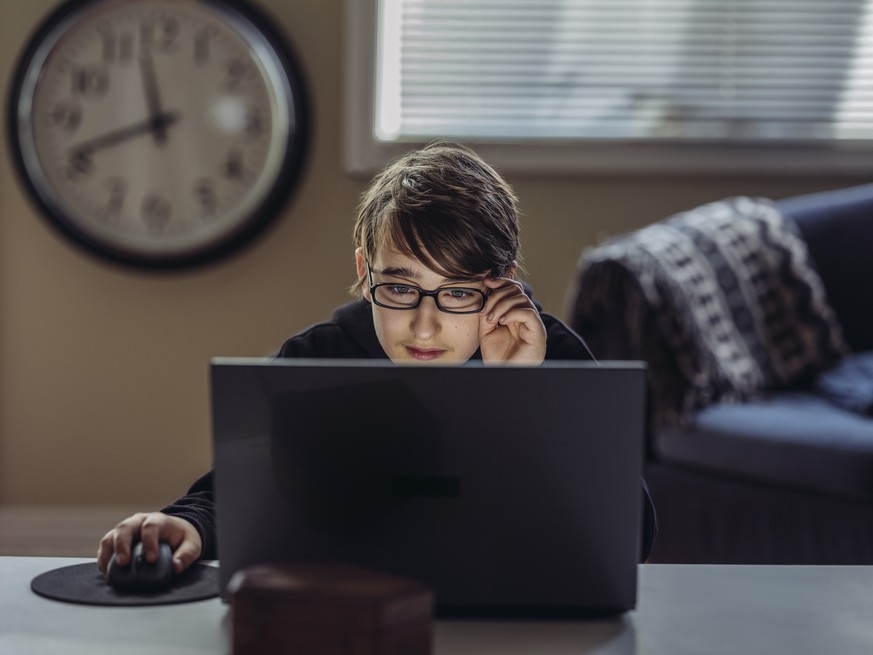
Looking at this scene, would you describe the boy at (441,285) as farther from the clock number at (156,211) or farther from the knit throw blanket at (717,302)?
the clock number at (156,211)

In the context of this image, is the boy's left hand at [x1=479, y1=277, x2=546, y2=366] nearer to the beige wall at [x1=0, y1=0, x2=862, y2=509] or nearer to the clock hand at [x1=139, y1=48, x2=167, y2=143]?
the beige wall at [x1=0, y1=0, x2=862, y2=509]

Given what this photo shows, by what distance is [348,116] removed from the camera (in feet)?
9.27

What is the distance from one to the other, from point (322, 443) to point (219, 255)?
7.09 feet

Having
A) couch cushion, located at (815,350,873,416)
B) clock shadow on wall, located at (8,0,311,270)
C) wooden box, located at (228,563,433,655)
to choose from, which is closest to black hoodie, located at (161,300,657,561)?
wooden box, located at (228,563,433,655)

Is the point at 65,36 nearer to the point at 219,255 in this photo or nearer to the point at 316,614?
the point at 219,255

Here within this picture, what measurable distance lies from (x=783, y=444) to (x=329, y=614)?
1686mm

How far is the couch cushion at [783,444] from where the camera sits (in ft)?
6.66

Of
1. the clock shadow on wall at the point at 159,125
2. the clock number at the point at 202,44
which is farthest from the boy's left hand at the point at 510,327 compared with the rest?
the clock number at the point at 202,44

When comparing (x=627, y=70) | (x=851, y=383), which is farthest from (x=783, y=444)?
(x=627, y=70)

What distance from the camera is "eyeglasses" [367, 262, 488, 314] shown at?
1.25 metres

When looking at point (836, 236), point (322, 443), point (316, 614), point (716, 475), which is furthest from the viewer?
point (836, 236)

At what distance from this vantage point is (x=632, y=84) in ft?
9.44

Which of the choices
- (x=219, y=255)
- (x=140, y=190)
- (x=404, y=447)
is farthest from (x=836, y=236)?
(x=404, y=447)

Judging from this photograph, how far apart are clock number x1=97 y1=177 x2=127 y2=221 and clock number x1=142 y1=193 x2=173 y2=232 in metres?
0.06
